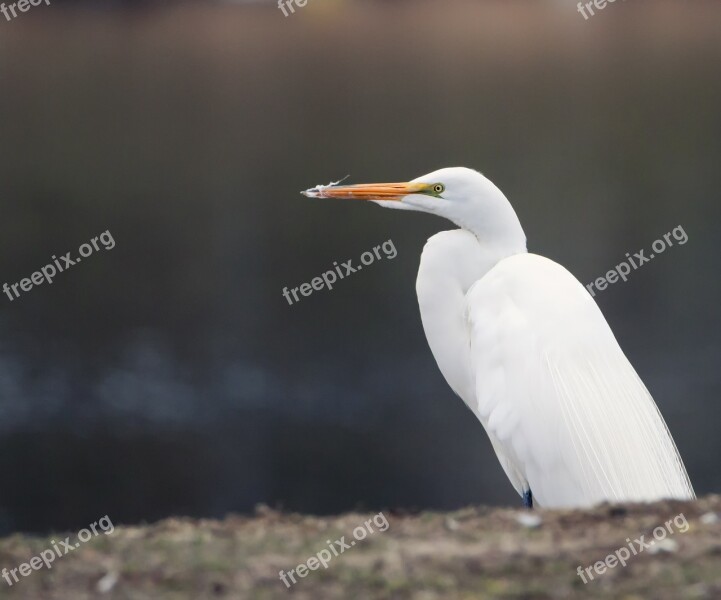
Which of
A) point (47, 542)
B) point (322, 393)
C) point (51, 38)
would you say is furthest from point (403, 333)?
point (47, 542)

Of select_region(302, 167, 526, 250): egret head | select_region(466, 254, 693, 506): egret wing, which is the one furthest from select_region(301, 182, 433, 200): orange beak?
select_region(466, 254, 693, 506): egret wing

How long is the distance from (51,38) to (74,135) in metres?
0.97

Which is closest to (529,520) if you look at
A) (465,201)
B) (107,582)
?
(107,582)

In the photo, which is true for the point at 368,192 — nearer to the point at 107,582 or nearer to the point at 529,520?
the point at 529,520

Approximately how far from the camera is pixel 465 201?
2.92 metres

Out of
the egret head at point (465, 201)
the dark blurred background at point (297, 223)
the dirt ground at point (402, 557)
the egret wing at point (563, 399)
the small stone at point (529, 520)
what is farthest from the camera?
the dark blurred background at point (297, 223)

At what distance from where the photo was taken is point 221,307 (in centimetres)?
659

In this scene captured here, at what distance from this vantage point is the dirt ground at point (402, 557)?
1619 millimetres

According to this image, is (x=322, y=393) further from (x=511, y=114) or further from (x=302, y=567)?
(x=302, y=567)

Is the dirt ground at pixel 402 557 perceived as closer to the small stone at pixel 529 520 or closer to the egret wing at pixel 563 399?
the small stone at pixel 529 520

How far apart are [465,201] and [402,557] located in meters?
1.35

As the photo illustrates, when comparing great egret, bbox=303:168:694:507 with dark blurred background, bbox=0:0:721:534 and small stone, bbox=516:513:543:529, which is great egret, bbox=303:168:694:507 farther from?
dark blurred background, bbox=0:0:721:534

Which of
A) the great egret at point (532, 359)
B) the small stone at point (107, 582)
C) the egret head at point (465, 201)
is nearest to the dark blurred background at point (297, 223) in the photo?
the great egret at point (532, 359)

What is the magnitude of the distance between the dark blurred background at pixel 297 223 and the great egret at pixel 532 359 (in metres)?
2.73
